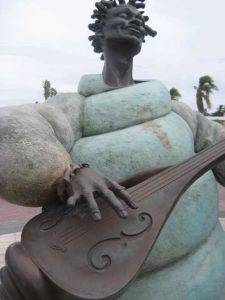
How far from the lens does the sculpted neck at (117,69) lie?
75.6 inches

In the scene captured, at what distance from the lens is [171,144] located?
5.76ft

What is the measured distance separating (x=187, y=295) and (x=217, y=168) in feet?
1.76

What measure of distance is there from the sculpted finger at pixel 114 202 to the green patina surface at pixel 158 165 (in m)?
0.39

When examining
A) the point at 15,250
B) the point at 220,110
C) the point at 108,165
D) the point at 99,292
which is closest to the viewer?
the point at 99,292

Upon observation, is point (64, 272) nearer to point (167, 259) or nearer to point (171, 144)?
point (167, 259)

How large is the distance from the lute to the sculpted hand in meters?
0.08

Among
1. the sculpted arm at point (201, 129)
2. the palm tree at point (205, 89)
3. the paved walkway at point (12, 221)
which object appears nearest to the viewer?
the sculpted arm at point (201, 129)

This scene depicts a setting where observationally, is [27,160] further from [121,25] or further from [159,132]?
[121,25]

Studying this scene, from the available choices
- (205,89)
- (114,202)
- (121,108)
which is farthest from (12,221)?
(205,89)

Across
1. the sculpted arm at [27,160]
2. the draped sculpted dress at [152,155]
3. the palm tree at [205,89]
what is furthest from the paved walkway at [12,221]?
the palm tree at [205,89]

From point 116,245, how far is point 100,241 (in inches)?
1.9

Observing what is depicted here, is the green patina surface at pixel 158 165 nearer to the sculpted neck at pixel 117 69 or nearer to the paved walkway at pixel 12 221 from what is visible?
the sculpted neck at pixel 117 69

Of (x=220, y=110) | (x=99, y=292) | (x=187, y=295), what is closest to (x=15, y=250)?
(x=99, y=292)

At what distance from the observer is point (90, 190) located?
4.27 ft
